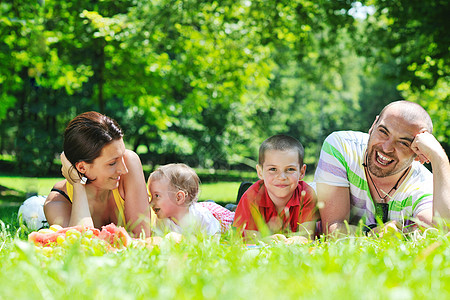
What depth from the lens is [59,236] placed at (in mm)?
3047

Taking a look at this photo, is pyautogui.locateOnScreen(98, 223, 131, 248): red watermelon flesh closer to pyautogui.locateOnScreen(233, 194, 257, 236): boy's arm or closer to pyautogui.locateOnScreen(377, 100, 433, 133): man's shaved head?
pyautogui.locateOnScreen(233, 194, 257, 236): boy's arm

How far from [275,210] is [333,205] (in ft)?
1.81

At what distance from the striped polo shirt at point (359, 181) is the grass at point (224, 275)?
165 cm

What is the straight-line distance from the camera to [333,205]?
4.18 m

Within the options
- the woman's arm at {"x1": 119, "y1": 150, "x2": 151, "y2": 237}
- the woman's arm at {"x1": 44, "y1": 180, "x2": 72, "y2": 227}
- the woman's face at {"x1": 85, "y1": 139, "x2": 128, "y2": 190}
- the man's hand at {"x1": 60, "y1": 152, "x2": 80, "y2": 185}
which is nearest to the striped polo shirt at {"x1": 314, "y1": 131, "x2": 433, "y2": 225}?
the woman's arm at {"x1": 119, "y1": 150, "x2": 151, "y2": 237}

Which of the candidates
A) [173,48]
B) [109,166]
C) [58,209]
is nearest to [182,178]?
[109,166]

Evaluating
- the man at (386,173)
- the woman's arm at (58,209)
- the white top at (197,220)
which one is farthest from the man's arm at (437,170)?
the woman's arm at (58,209)

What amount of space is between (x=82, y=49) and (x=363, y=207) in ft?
35.1

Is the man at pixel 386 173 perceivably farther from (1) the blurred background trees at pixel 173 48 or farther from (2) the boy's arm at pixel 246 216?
(1) the blurred background trees at pixel 173 48

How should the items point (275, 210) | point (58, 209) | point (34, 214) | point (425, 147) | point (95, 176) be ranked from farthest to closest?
point (34, 214) → point (275, 210) → point (58, 209) → point (95, 176) → point (425, 147)

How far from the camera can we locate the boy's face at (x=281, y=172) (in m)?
4.28

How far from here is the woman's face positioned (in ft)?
13.0

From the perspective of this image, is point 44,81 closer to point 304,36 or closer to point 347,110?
point 304,36

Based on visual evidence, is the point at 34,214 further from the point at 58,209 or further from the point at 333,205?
the point at 333,205
